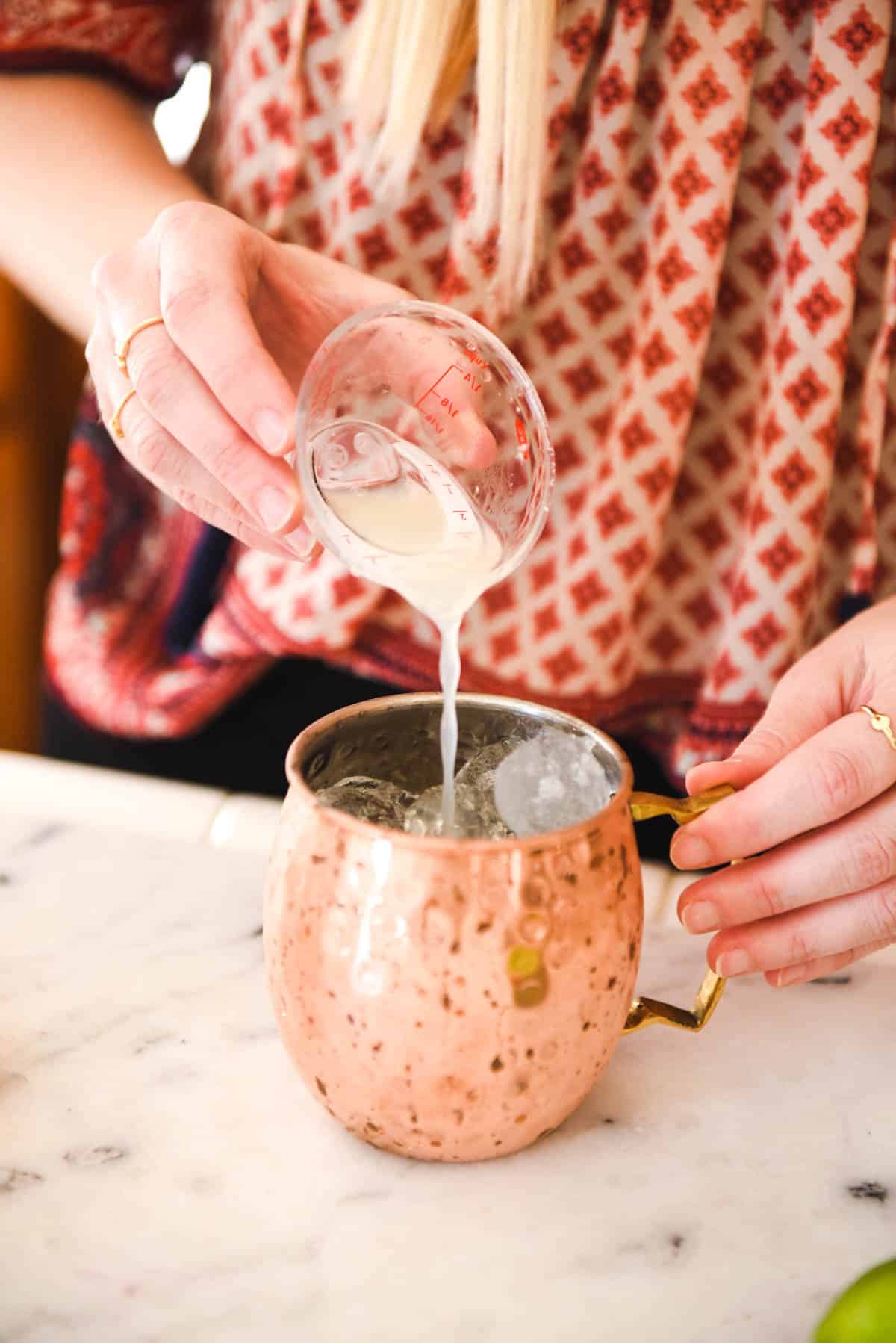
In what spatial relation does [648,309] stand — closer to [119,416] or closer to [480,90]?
[480,90]

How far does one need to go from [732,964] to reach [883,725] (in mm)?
139

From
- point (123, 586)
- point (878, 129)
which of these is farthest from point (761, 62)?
point (123, 586)

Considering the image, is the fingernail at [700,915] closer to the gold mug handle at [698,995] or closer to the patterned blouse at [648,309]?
the gold mug handle at [698,995]

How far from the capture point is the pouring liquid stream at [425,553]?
24.7 inches

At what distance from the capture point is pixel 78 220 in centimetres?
91

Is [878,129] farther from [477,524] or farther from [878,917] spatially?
[878,917]

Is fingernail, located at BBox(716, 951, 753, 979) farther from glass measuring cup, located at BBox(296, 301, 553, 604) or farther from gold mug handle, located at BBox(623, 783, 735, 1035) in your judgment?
glass measuring cup, located at BBox(296, 301, 553, 604)

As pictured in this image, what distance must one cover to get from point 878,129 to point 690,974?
614 mm

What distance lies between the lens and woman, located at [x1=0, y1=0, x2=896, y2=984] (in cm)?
77

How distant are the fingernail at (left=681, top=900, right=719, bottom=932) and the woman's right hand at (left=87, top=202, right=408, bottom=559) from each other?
0.27 m

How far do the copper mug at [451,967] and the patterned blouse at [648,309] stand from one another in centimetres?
42

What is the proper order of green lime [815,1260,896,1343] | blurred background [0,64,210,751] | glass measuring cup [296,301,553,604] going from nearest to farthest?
1. green lime [815,1260,896,1343]
2. glass measuring cup [296,301,553,604]
3. blurred background [0,64,210,751]

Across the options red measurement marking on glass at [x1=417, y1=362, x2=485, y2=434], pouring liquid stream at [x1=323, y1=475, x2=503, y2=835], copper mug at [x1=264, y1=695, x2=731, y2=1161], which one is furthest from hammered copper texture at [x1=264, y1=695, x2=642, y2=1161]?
red measurement marking on glass at [x1=417, y1=362, x2=485, y2=434]

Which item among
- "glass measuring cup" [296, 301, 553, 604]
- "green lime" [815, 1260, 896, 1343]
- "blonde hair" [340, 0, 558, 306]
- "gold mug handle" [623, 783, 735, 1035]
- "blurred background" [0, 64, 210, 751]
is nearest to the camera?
"green lime" [815, 1260, 896, 1343]
